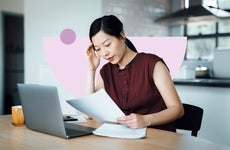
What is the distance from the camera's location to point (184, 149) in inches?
39.3

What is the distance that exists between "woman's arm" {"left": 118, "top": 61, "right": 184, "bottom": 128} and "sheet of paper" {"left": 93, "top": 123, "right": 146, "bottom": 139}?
0.03m

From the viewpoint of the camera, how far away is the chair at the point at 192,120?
1.66 metres

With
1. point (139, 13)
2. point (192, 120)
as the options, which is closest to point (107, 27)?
point (192, 120)

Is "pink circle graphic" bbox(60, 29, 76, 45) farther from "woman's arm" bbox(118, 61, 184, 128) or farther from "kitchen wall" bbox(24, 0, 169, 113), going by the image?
"woman's arm" bbox(118, 61, 184, 128)

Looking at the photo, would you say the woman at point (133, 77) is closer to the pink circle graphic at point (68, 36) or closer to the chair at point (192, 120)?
the chair at point (192, 120)

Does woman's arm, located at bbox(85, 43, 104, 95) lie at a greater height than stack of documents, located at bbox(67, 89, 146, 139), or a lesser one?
greater

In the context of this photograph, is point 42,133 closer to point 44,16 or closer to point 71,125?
point 71,125

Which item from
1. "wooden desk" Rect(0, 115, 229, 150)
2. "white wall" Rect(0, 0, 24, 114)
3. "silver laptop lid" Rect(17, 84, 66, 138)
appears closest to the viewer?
"wooden desk" Rect(0, 115, 229, 150)

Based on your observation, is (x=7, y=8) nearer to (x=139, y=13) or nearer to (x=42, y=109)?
(x=139, y=13)

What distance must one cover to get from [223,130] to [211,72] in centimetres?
142

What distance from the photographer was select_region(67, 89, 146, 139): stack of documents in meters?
1.20

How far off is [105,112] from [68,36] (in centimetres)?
202

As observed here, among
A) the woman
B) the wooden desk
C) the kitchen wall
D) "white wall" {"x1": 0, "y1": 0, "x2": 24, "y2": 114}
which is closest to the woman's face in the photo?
the woman

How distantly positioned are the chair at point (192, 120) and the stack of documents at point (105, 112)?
0.51 meters
